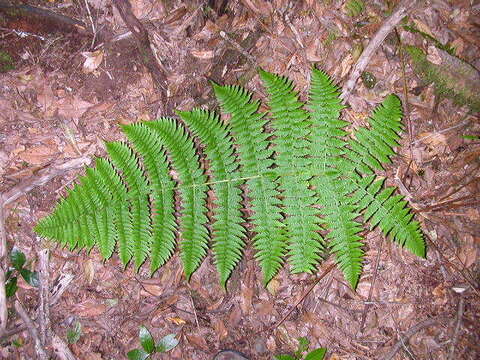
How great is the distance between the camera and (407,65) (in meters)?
3.26

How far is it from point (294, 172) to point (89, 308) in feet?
7.28

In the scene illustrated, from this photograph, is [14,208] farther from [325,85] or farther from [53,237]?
[325,85]

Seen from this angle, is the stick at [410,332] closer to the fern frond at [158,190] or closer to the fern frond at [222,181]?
the fern frond at [222,181]

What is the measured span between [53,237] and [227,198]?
1.36 m

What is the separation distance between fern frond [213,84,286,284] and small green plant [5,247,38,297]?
2.09 metres

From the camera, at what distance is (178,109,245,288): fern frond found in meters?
2.83

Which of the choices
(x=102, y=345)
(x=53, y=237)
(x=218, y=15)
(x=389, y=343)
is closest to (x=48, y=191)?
(x=53, y=237)

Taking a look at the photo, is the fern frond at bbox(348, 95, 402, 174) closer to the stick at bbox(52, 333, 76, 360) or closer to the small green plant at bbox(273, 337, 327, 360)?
the small green plant at bbox(273, 337, 327, 360)

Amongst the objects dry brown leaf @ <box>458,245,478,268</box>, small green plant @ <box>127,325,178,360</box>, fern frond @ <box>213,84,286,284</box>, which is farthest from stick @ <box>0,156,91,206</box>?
dry brown leaf @ <box>458,245,478,268</box>

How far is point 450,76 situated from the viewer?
316cm

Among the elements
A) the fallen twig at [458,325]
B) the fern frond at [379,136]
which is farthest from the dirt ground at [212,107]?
the fern frond at [379,136]

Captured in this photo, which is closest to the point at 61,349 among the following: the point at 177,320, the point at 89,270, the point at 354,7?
the point at 89,270

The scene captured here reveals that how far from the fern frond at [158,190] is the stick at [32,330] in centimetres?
138

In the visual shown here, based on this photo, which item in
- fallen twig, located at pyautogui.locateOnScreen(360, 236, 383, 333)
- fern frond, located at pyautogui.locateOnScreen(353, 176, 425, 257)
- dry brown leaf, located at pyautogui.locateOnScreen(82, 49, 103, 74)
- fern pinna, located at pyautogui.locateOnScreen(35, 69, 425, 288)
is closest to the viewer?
fern frond, located at pyautogui.locateOnScreen(353, 176, 425, 257)
